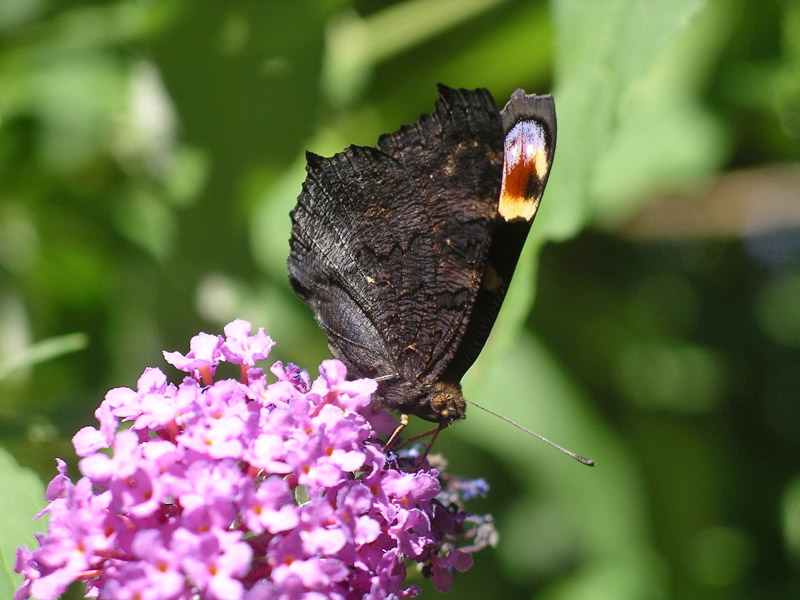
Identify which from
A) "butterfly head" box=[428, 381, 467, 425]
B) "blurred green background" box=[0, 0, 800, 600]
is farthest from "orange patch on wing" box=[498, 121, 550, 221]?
"blurred green background" box=[0, 0, 800, 600]

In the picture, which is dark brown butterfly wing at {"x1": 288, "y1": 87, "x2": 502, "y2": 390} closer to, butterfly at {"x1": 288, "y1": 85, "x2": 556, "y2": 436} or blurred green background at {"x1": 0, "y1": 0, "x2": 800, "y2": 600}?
butterfly at {"x1": 288, "y1": 85, "x2": 556, "y2": 436}

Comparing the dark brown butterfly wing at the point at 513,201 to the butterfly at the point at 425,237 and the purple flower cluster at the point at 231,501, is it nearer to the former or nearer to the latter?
the butterfly at the point at 425,237

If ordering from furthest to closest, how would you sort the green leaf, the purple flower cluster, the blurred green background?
the blurred green background → the green leaf → the purple flower cluster

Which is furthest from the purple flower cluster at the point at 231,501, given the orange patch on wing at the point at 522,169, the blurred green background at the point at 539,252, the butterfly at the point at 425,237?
the blurred green background at the point at 539,252

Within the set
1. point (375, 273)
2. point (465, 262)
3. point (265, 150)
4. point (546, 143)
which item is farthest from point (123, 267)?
point (546, 143)

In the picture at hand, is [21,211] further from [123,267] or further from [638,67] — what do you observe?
[638,67]
